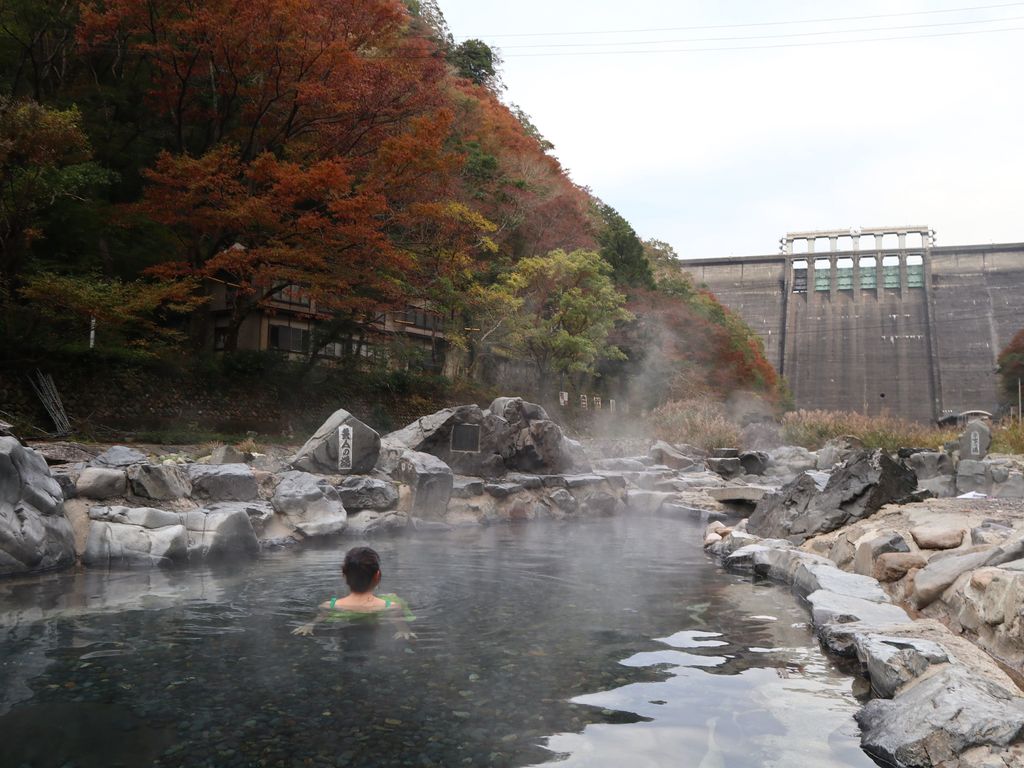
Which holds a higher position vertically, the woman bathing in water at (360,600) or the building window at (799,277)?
the building window at (799,277)

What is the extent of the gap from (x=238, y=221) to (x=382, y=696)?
1275cm

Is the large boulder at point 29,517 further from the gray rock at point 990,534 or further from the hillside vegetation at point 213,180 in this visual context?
the gray rock at point 990,534

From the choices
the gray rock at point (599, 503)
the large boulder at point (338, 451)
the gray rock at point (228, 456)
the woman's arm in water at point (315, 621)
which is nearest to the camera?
the woman's arm in water at point (315, 621)

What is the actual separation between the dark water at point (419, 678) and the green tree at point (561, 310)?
16377 millimetres

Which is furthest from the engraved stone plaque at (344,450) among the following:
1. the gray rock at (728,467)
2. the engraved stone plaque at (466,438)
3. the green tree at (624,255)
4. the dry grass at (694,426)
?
the green tree at (624,255)

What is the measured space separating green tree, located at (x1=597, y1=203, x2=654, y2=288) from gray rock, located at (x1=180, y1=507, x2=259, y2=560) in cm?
2475

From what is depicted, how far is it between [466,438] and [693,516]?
404 centimetres

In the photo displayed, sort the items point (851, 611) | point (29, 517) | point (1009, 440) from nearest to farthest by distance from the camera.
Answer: point (851, 611), point (29, 517), point (1009, 440)

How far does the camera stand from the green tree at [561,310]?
22.6 metres

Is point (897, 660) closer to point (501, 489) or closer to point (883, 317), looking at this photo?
point (501, 489)

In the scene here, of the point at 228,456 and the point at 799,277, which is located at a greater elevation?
the point at 799,277

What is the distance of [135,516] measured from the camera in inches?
290

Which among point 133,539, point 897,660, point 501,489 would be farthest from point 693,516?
point 897,660

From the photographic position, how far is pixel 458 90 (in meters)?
26.7
